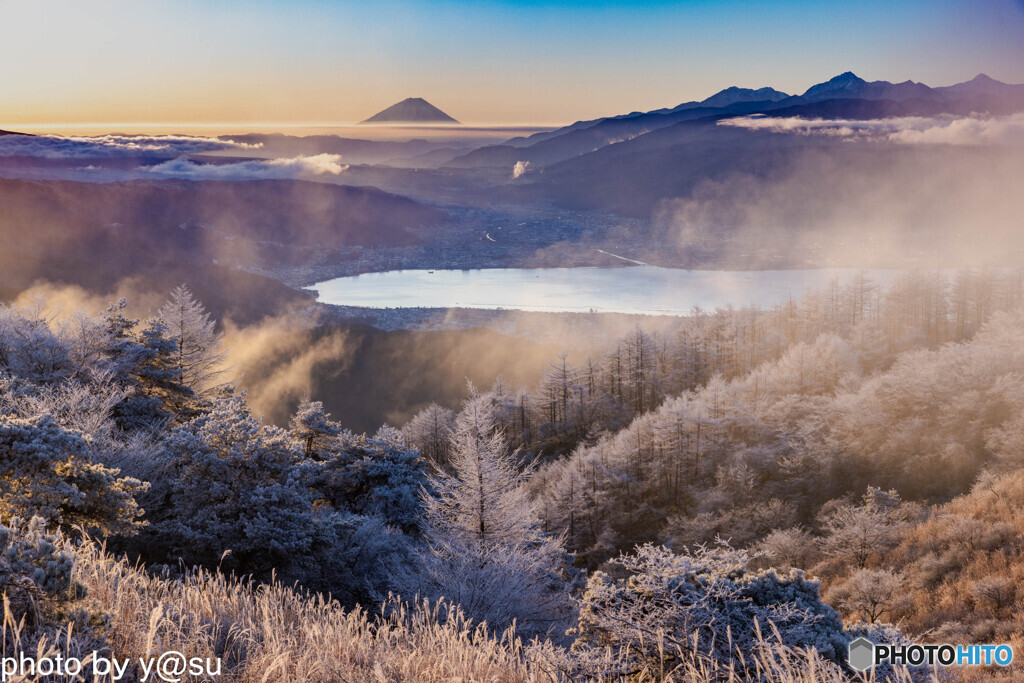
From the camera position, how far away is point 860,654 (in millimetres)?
7633

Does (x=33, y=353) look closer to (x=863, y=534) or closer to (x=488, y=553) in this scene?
(x=488, y=553)

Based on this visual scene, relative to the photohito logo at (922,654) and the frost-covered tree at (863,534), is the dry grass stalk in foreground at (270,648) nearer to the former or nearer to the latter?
the photohito logo at (922,654)

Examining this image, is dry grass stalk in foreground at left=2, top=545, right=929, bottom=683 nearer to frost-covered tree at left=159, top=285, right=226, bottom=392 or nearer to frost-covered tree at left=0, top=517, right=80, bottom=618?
frost-covered tree at left=0, top=517, right=80, bottom=618

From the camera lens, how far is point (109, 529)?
1048 cm

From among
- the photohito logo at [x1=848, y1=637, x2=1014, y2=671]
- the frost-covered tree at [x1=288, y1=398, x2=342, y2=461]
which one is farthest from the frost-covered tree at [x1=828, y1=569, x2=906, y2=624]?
the frost-covered tree at [x1=288, y1=398, x2=342, y2=461]

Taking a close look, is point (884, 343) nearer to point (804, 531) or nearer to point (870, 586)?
point (804, 531)

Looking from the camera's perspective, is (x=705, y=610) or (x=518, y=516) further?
(x=518, y=516)

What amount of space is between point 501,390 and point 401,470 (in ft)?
153

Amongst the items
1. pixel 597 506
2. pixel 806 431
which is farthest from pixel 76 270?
pixel 806 431

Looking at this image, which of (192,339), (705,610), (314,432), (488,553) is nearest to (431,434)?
(192,339)

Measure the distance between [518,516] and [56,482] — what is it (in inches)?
448

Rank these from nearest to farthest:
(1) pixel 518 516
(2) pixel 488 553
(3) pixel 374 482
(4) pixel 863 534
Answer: (2) pixel 488 553
(1) pixel 518 516
(3) pixel 374 482
(4) pixel 863 534

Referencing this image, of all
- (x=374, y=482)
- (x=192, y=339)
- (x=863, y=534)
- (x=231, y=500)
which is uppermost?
(x=231, y=500)

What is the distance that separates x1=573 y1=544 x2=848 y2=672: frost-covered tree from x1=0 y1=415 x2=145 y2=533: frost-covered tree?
26.5 feet
